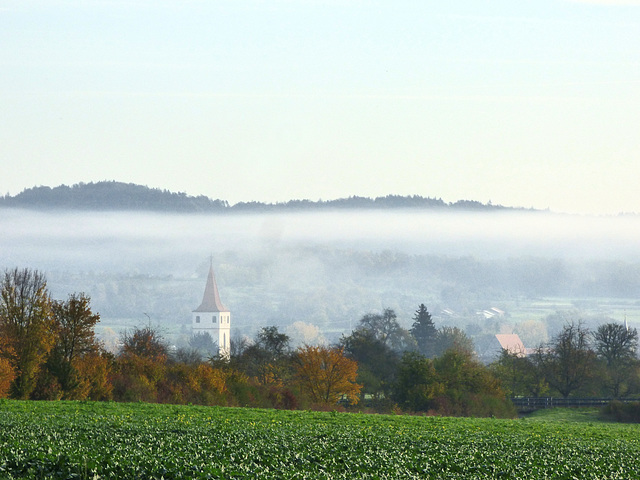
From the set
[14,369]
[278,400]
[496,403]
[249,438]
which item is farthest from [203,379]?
[249,438]

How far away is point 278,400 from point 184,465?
4598cm

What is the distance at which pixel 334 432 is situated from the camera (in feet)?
123

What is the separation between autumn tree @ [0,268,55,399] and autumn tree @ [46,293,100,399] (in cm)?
68

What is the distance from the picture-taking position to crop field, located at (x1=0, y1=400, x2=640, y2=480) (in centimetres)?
2227

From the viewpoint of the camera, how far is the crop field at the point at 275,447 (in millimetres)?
22266

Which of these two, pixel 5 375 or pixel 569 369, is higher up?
pixel 5 375

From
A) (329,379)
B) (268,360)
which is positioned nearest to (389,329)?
(268,360)

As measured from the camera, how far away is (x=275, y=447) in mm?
29688

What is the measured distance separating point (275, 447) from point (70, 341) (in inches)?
1312

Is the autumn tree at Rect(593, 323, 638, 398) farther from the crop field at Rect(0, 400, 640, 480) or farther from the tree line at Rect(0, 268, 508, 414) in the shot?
the crop field at Rect(0, 400, 640, 480)

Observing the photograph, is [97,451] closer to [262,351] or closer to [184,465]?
[184,465]

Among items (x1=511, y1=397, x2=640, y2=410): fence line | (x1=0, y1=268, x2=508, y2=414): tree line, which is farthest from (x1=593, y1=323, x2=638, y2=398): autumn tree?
(x1=0, y1=268, x2=508, y2=414): tree line

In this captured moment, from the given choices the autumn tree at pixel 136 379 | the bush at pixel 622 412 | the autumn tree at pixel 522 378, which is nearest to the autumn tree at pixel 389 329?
the autumn tree at pixel 522 378

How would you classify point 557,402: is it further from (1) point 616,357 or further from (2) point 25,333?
(2) point 25,333
